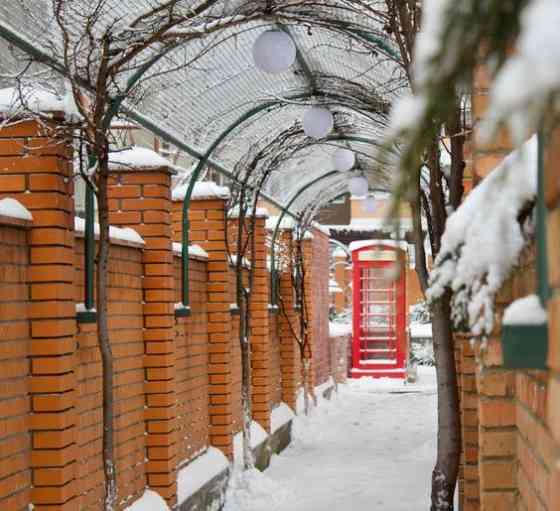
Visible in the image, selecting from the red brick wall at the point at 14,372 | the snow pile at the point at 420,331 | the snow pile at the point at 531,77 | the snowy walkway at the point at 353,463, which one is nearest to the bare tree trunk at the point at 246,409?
the snowy walkway at the point at 353,463

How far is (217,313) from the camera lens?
325 inches

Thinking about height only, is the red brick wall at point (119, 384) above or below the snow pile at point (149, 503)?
above

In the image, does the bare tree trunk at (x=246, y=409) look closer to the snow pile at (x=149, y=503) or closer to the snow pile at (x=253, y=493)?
the snow pile at (x=253, y=493)

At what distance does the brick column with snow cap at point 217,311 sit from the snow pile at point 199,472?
0.23m

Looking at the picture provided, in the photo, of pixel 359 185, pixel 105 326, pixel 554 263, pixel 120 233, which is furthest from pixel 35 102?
pixel 359 185

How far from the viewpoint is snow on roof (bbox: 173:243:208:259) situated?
6969 millimetres

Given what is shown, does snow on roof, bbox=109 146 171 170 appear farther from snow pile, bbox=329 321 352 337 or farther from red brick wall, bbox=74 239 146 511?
snow pile, bbox=329 321 352 337

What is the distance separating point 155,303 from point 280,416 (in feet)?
19.5

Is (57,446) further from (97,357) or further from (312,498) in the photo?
(312,498)

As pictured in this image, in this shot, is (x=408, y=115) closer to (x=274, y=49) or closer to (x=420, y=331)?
(x=274, y=49)

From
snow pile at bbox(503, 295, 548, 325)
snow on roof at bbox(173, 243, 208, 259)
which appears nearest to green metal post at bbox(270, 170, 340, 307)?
snow on roof at bbox(173, 243, 208, 259)

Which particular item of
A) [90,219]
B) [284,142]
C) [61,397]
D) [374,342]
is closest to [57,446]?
[61,397]

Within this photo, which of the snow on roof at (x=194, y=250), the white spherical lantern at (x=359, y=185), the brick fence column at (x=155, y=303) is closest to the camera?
the brick fence column at (x=155, y=303)

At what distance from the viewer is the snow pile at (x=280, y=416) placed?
36.4ft
